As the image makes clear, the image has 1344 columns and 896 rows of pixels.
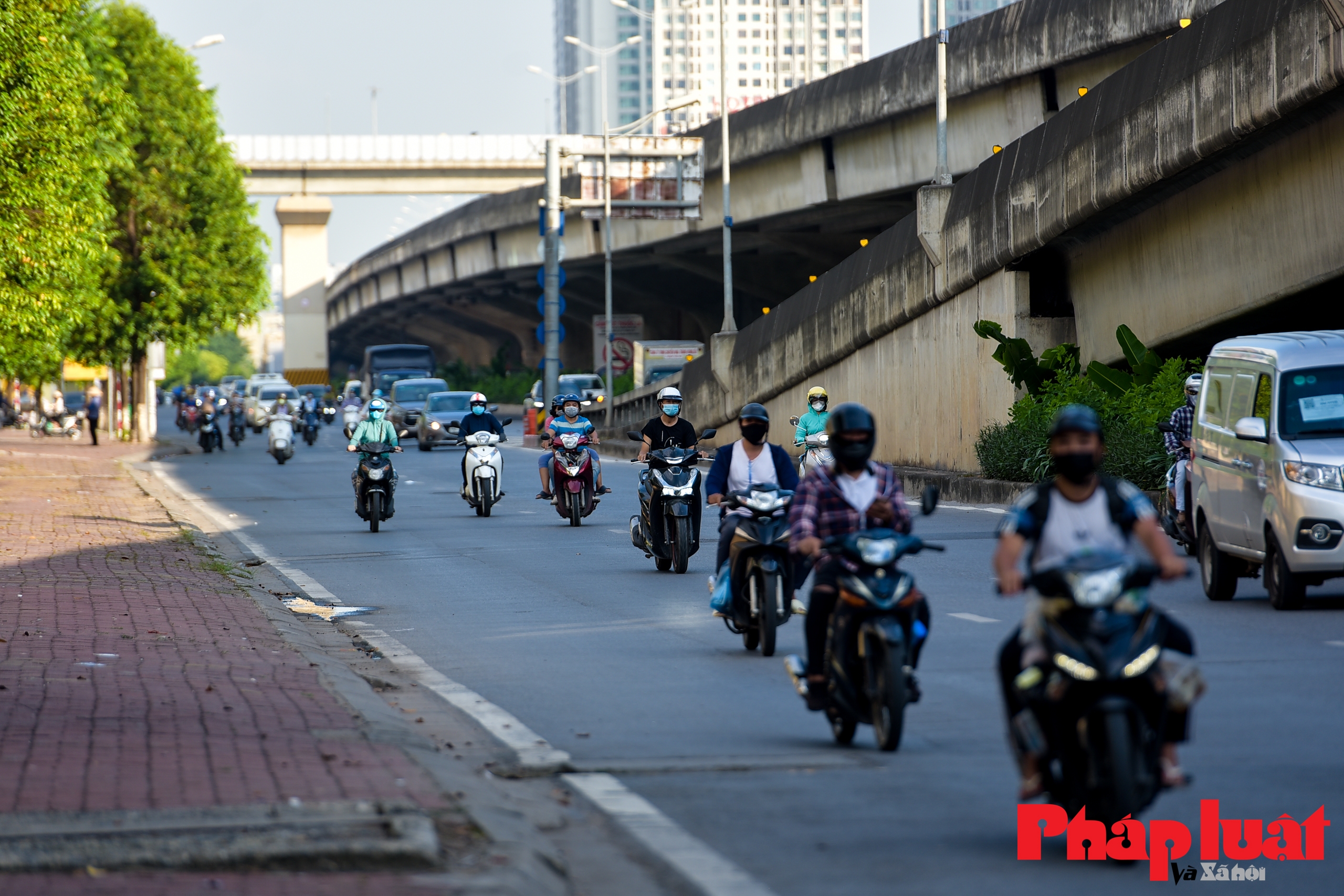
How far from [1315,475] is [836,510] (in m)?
5.32

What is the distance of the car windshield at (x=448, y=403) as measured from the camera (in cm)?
4822

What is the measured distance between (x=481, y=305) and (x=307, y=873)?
306 feet

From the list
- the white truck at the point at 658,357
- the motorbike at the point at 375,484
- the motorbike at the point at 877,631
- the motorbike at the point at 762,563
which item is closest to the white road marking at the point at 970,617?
the motorbike at the point at 762,563

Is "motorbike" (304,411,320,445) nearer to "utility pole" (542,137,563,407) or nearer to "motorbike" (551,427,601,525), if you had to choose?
"utility pole" (542,137,563,407)

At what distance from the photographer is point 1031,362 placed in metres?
25.7

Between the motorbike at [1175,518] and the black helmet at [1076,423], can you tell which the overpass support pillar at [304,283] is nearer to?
the motorbike at [1175,518]

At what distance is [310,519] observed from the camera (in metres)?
24.5

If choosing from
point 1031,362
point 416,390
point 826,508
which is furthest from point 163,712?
point 416,390

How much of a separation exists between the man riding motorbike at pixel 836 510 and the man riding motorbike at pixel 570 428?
13.4 m

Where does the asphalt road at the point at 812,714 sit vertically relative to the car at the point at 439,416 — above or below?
below

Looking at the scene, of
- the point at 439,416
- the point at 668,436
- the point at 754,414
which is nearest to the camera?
the point at 754,414

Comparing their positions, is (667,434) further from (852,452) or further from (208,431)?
(208,431)

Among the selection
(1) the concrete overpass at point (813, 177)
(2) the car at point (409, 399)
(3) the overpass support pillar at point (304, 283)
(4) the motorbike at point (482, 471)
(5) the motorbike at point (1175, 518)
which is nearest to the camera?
(5) the motorbike at point (1175, 518)

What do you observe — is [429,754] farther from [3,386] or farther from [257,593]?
[3,386]
